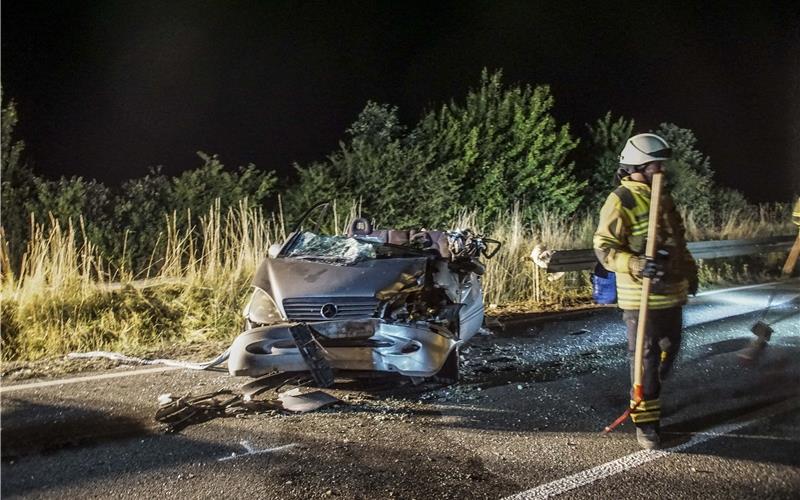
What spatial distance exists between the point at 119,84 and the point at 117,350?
1011 centimetres

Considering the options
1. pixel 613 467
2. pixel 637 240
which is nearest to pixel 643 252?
pixel 637 240

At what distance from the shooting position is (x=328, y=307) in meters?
5.17

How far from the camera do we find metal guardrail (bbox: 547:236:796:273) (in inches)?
384

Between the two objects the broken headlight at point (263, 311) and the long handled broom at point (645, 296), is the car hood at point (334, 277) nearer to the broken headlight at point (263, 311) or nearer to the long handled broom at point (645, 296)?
the broken headlight at point (263, 311)

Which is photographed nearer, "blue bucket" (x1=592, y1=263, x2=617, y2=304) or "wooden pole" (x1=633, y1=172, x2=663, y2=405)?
"wooden pole" (x1=633, y1=172, x2=663, y2=405)

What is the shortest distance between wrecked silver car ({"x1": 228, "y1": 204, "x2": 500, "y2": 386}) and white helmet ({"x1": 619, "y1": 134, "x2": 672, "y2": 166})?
182 cm

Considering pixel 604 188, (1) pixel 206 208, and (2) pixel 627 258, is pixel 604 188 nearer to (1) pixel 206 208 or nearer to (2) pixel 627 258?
(1) pixel 206 208

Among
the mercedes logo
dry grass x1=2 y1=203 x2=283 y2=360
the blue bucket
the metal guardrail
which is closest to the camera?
the mercedes logo

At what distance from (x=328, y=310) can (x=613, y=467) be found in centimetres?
214

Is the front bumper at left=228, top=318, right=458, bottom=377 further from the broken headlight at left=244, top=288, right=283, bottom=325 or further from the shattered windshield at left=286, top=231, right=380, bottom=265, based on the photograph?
the shattered windshield at left=286, top=231, right=380, bottom=265

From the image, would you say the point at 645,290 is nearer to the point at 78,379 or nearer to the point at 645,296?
the point at 645,296

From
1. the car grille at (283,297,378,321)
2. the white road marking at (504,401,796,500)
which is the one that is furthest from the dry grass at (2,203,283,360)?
the white road marking at (504,401,796,500)

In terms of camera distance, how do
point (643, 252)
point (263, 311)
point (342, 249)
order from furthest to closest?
1. point (342, 249)
2. point (263, 311)
3. point (643, 252)

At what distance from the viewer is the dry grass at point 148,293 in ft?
23.9
